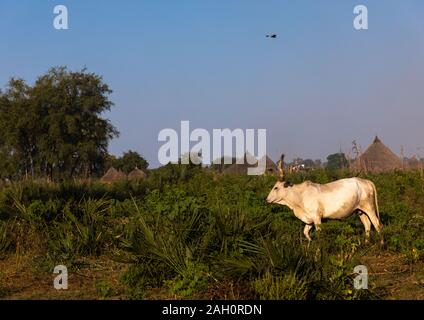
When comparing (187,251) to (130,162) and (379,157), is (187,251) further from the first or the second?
(130,162)

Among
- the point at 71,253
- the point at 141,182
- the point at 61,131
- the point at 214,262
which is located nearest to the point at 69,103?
the point at 61,131

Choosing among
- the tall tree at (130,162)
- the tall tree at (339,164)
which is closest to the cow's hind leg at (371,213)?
the tall tree at (339,164)

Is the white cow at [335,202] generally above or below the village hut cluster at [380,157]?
below

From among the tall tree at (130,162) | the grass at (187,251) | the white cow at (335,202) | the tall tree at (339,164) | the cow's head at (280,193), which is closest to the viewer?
the grass at (187,251)

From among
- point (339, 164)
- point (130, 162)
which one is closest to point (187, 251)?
point (339, 164)

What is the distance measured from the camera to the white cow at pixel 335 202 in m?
12.2

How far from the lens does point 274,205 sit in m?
14.5

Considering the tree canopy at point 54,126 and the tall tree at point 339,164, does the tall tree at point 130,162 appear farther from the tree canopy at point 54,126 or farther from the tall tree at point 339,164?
the tall tree at point 339,164

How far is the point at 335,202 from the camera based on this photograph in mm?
12234

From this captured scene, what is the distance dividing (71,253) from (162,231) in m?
2.27

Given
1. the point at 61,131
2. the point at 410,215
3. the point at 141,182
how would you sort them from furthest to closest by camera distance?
the point at 61,131 < the point at 141,182 < the point at 410,215

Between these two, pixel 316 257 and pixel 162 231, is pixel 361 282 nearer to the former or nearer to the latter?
pixel 316 257

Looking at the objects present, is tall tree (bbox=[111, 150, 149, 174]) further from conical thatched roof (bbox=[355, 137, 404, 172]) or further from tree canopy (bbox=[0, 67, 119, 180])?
conical thatched roof (bbox=[355, 137, 404, 172])
